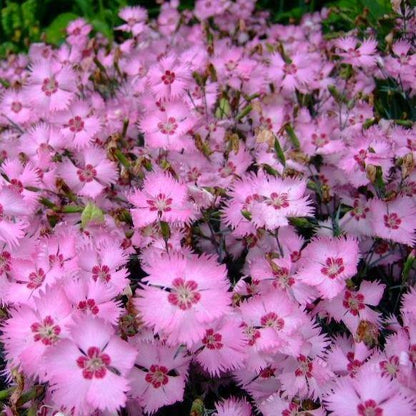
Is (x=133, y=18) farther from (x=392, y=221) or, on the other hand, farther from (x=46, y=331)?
(x=46, y=331)

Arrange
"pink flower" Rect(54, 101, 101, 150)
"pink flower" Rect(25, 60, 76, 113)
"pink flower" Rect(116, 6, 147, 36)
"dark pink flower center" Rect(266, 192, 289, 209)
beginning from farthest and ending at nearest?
"pink flower" Rect(116, 6, 147, 36), "pink flower" Rect(25, 60, 76, 113), "pink flower" Rect(54, 101, 101, 150), "dark pink flower center" Rect(266, 192, 289, 209)

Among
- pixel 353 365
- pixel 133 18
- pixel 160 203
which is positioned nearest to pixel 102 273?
pixel 160 203

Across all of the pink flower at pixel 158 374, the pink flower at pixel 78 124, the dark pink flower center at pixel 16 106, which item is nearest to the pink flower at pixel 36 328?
the pink flower at pixel 158 374

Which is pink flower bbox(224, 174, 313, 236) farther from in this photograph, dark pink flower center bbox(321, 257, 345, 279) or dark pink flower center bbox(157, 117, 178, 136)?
dark pink flower center bbox(157, 117, 178, 136)

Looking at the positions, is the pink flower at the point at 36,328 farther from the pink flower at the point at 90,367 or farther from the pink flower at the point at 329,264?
the pink flower at the point at 329,264

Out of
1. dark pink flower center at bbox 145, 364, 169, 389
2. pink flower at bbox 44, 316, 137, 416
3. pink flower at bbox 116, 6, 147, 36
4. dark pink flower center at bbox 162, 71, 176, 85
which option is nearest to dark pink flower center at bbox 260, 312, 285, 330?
dark pink flower center at bbox 145, 364, 169, 389
